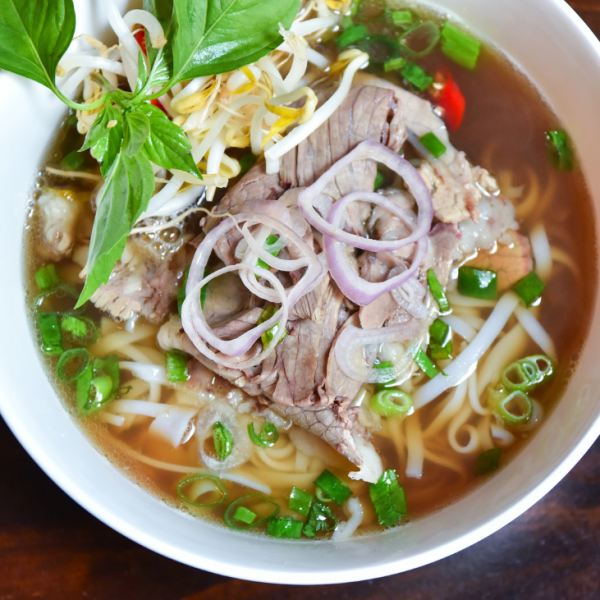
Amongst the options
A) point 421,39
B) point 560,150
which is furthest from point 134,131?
point 560,150

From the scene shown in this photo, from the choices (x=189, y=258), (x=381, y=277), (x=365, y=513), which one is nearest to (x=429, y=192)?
(x=381, y=277)

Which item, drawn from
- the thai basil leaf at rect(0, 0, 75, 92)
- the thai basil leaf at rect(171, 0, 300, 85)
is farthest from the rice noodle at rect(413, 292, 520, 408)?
the thai basil leaf at rect(0, 0, 75, 92)

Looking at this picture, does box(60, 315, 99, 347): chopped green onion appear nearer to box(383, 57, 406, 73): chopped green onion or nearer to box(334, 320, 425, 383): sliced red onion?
box(334, 320, 425, 383): sliced red onion

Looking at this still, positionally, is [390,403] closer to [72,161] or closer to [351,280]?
[351,280]

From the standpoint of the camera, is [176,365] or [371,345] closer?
[371,345]

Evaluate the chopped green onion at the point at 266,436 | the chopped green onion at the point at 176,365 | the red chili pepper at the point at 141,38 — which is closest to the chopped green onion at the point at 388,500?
the chopped green onion at the point at 266,436

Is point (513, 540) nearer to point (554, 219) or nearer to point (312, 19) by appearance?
point (554, 219)

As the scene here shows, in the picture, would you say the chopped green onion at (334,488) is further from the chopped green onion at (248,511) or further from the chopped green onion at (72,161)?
the chopped green onion at (72,161)
